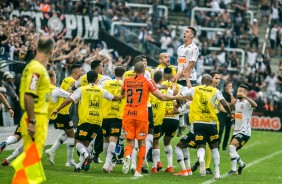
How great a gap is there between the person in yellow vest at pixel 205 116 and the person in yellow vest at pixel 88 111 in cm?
201

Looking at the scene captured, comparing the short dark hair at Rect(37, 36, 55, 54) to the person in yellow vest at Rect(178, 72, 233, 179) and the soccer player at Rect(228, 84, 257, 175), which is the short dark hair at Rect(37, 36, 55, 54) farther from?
the soccer player at Rect(228, 84, 257, 175)

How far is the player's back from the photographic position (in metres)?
20.5

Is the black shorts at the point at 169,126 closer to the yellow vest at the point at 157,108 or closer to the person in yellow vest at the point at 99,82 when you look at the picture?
the yellow vest at the point at 157,108

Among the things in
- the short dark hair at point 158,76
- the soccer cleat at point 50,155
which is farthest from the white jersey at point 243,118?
the soccer cleat at point 50,155

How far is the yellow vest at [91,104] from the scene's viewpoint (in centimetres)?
2125

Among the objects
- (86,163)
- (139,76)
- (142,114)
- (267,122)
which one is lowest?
(267,122)

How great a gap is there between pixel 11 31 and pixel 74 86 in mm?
11350

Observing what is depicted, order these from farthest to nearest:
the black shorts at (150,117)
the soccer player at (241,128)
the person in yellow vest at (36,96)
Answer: the soccer player at (241,128)
the black shorts at (150,117)
the person in yellow vest at (36,96)

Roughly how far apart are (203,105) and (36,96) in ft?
24.2

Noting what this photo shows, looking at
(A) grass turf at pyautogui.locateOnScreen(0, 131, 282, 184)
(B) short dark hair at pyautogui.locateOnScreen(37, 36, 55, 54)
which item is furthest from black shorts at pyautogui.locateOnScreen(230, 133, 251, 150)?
(B) short dark hair at pyautogui.locateOnScreen(37, 36, 55, 54)

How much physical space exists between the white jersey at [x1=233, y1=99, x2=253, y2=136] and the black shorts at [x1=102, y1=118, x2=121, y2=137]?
3085 mm

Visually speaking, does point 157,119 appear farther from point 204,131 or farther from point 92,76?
point 92,76

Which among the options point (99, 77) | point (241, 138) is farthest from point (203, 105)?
point (99, 77)

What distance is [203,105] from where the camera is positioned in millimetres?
21344
